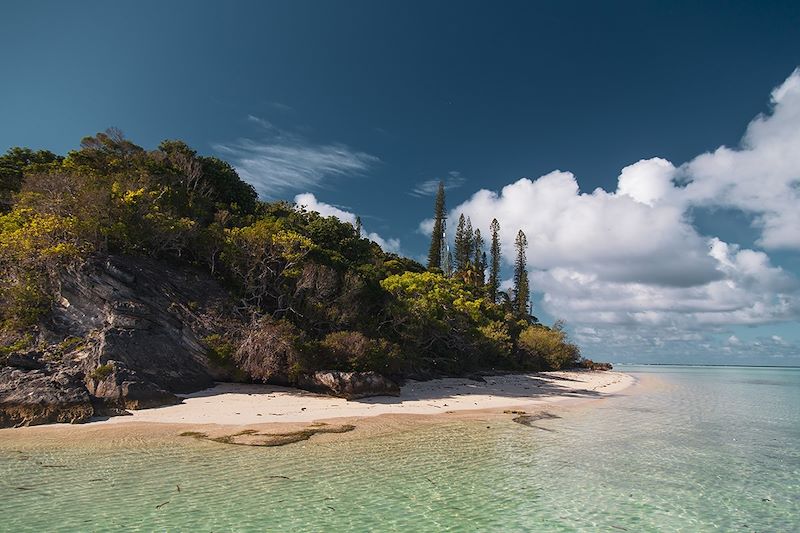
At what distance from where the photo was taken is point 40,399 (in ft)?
40.3

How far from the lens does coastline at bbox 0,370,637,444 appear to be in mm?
11539

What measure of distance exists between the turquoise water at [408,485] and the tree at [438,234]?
1950 inches

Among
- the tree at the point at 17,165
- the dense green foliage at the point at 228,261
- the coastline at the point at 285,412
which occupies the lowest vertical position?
the coastline at the point at 285,412

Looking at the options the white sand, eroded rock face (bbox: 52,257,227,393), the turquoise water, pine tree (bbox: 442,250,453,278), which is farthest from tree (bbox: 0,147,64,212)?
pine tree (bbox: 442,250,453,278)

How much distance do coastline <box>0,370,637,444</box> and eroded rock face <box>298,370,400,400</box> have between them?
1.28 feet

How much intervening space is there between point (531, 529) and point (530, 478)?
8.46 feet

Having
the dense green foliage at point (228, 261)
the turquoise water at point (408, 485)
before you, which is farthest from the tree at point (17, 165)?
the turquoise water at point (408, 485)

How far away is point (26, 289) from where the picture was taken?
52.5 feet

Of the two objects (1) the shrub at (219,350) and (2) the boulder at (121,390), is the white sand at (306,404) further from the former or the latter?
(1) the shrub at (219,350)

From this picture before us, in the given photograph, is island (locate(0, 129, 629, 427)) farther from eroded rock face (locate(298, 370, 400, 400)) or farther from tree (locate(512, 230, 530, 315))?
tree (locate(512, 230, 530, 315))

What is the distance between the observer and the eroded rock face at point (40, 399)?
1187cm

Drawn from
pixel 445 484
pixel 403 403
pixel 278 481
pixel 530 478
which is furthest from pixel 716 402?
pixel 278 481

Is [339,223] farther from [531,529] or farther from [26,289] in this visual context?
[531,529]

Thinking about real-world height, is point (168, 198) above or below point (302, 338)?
above
